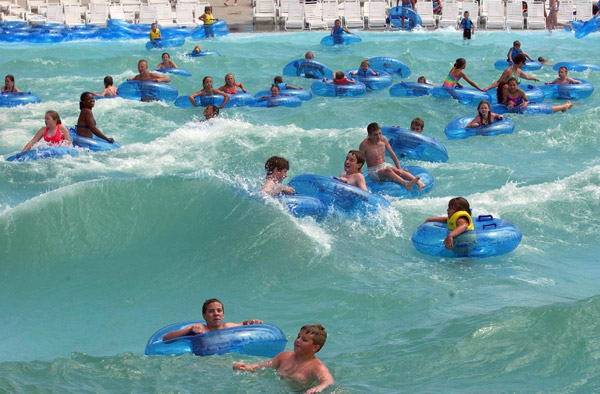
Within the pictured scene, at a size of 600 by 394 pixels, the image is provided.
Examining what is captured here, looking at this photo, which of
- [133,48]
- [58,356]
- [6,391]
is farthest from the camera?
[133,48]

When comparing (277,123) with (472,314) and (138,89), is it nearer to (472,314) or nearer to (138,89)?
(138,89)

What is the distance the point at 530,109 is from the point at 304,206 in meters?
7.68

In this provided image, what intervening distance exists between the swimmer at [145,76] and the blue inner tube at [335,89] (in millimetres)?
3231

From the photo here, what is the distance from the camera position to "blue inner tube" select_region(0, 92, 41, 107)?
16969 millimetres

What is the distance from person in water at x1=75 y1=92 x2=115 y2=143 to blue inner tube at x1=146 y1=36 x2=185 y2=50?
10.7 metres

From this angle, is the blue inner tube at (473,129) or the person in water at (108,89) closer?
the blue inner tube at (473,129)

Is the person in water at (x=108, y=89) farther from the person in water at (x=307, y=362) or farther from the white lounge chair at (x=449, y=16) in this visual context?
the white lounge chair at (x=449, y=16)

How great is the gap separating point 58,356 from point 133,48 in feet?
60.9

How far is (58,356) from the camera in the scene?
7465 millimetres

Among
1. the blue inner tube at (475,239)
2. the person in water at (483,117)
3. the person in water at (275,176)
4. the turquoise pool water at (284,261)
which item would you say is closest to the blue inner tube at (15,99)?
the turquoise pool water at (284,261)

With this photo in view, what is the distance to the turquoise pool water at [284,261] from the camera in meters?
6.70

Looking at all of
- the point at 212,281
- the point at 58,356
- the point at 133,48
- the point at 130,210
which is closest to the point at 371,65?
the point at 133,48

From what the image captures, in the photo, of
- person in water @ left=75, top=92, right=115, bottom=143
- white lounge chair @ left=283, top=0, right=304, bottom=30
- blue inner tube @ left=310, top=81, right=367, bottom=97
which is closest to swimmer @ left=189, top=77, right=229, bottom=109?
blue inner tube @ left=310, top=81, right=367, bottom=97

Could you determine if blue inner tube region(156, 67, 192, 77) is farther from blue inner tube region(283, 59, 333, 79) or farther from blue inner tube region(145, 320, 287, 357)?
blue inner tube region(145, 320, 287, 357)
